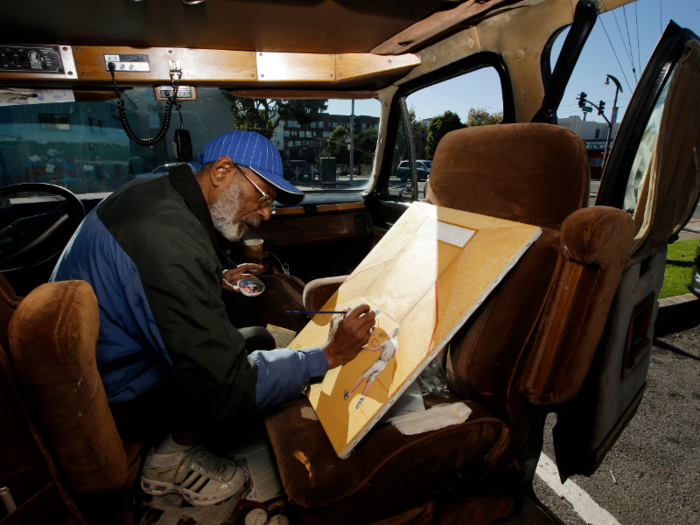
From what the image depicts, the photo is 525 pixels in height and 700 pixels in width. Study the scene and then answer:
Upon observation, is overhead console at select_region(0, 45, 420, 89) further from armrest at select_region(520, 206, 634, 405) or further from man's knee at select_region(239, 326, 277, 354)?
→ armrest at select_region(520, 206, 634, 405)

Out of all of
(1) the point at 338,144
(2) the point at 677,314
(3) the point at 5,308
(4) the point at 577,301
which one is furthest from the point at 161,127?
(2) the point at 677,314

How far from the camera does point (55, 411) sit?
2.47 ft

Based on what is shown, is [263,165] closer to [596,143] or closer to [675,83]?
[675,83]

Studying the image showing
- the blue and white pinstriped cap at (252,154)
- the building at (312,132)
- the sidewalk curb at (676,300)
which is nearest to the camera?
the blue and white pinstriped cap at (252,154)

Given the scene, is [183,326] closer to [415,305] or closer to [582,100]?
[415,305]

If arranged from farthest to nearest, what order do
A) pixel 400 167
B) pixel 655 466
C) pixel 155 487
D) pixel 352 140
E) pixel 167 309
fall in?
pixel 352 140 → pixel 400 167 → pixel 655 466 → pixel 155 487 → pixel 167 309

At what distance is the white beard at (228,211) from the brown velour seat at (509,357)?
764 mm

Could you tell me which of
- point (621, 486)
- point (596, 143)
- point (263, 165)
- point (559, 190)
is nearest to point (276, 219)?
point (263, 165)

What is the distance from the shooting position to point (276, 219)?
3.66 meters

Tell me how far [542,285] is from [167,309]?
1.17 metres

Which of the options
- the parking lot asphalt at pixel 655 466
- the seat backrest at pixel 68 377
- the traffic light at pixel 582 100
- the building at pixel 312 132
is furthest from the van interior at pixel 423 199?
the traffic light at pixel 582 100

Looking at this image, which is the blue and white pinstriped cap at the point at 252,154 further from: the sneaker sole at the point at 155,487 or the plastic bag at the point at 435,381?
the sneaker sole at the point at 155,487

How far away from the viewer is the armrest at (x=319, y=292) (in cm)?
205

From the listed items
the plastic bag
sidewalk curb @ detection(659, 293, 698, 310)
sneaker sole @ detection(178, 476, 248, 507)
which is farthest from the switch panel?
sidewalk curb @ detection(659, 293, 698, 310)
